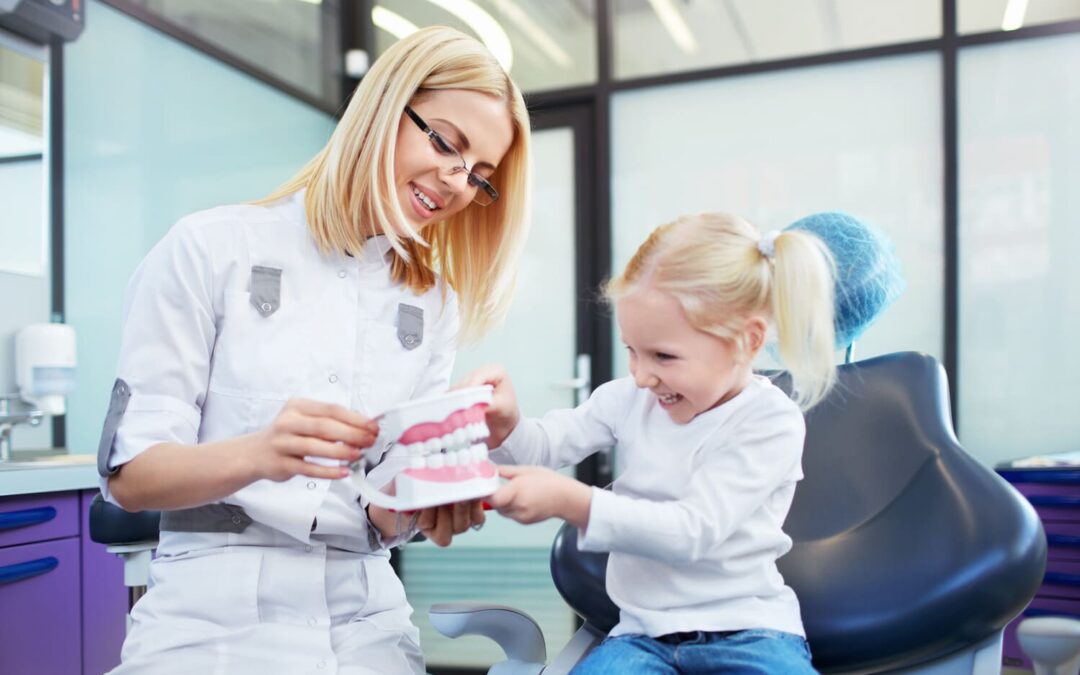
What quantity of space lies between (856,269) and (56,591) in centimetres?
181

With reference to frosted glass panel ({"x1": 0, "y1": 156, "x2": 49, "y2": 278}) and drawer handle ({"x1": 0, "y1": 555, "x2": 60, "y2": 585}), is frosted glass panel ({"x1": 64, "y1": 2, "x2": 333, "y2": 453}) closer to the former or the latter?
frosted glass panel ({"x1": 0, "y1": 156, "x2": 49, "y2": 278})

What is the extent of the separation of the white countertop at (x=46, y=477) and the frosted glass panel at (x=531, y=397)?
6.57 feet

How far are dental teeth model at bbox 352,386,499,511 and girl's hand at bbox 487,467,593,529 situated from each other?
0.04 m

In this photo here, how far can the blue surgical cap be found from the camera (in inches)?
49.6

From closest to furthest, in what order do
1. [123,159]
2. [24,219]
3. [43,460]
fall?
1. [43,460]
2. [24,219]
3. [123,159]

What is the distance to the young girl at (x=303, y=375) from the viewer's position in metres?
0.96

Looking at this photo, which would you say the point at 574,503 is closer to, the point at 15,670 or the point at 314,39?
the point at 15,670

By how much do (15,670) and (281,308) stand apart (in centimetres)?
124

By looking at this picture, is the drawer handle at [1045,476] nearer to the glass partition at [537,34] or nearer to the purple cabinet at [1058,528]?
the purple cabinet at [1058,528]

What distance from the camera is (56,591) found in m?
1.87

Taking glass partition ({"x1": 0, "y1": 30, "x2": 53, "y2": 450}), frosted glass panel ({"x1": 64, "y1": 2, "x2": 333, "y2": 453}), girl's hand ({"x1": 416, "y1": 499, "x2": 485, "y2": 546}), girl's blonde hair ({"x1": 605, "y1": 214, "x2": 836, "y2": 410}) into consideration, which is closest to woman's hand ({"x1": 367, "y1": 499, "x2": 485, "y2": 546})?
girl's hand ({"x1": 416, "y1": 499, "x2": 485, "y2": 546})

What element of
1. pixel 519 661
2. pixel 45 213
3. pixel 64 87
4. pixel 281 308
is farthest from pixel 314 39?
pixel 519 661

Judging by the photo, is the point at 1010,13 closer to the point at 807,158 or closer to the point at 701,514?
the point at 807,158

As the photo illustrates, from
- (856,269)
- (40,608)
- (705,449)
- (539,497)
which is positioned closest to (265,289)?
(539,497)
